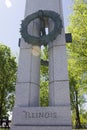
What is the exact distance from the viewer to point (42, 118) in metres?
7.16

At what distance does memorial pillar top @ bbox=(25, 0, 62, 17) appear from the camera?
29.9 ft

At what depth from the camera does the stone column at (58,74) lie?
746 cm

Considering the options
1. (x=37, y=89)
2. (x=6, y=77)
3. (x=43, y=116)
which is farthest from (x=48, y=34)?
(x=6, y=77)

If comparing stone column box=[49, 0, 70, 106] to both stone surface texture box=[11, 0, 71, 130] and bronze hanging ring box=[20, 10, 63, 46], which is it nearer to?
stone surface texture box=[11, 0, 71, 130]

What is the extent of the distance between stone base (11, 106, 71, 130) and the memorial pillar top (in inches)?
163

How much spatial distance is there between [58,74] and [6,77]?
622 inches

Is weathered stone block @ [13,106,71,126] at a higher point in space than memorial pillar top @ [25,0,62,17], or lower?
lower

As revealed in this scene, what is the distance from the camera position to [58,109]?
23.6ft

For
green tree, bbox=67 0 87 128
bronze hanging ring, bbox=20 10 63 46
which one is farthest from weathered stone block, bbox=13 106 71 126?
green tree, bbox=67 0 87 128

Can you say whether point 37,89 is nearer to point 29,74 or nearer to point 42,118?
point 29,74

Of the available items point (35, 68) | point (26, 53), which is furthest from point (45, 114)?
point (26, 53)

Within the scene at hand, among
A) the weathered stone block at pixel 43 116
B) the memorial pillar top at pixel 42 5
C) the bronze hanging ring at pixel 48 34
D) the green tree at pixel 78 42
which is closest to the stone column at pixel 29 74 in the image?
the bronze hanging ring at pixel 48 34

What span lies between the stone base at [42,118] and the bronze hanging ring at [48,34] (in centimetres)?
256

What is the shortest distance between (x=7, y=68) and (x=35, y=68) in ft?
50.5
